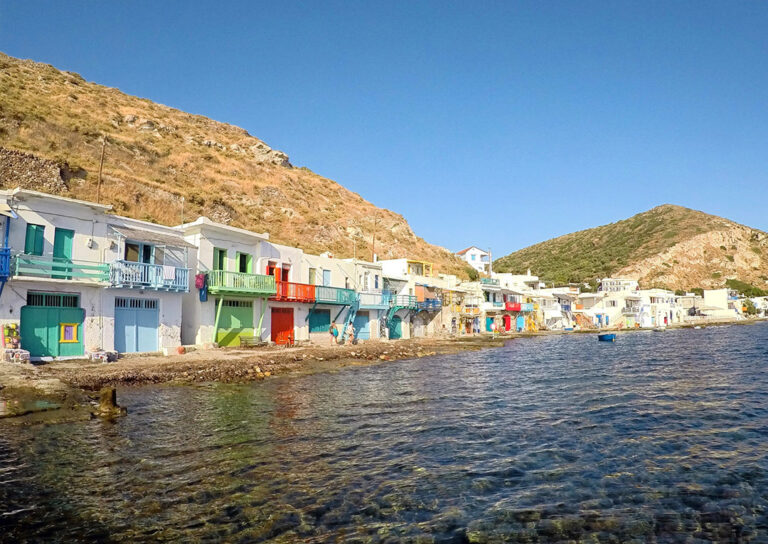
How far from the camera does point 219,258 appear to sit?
33.2 meters

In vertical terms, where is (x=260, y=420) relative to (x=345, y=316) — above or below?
below

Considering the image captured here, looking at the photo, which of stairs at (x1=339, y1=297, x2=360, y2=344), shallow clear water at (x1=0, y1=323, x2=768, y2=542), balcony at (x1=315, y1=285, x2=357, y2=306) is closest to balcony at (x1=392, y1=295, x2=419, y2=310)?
stairs at (x1=339, y1=297, x2=360, y2=344)

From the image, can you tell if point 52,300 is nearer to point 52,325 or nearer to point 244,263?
point 52,325

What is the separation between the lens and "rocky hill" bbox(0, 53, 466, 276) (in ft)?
167

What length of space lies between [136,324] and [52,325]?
14.2ft

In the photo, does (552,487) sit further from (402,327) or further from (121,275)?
(402,327)

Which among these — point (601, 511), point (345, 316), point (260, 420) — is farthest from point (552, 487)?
point (345, 316)

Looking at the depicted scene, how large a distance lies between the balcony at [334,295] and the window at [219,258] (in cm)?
Answer: 894

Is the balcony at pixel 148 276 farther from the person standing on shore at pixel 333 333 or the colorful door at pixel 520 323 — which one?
the colorful door at pixel 520 323

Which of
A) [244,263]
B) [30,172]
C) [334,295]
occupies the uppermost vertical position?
[30,172]

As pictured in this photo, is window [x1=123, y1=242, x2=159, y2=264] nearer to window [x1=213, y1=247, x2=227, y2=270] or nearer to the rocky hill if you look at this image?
window [x1=213, y1=247, x2=227, y2=270]

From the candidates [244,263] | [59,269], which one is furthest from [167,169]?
[59,269]

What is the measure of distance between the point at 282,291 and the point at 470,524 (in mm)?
30593

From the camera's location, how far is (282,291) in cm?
3697
